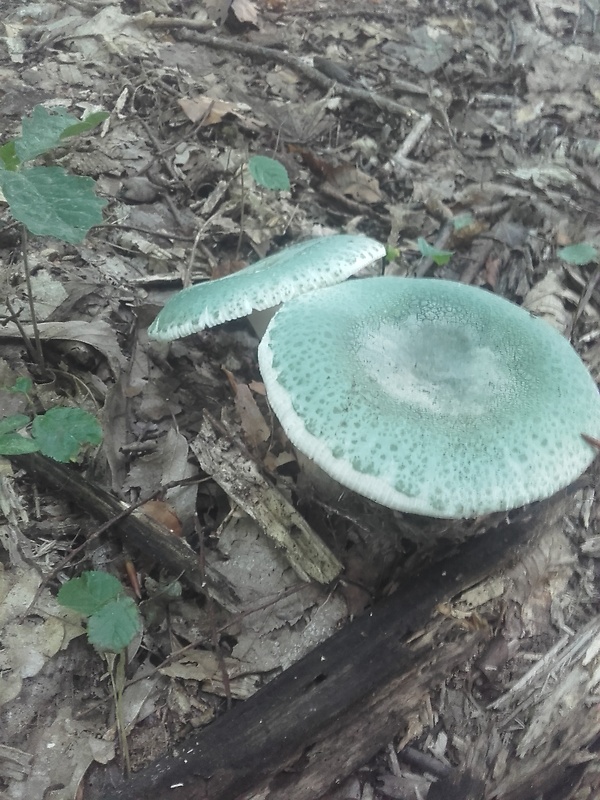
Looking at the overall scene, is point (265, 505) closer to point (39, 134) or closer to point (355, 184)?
point (39, 134)

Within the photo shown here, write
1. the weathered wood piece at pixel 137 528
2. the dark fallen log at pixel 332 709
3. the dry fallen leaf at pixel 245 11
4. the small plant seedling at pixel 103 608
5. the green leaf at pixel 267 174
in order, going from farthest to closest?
Result: the dry fallen leaf at pixel 245 11, the green leaf at pixel 267 174, the weathered wood piece at pixel 137 528, the small plant seedling at pixel 103 608, the dark fallen log at pixel 332 709

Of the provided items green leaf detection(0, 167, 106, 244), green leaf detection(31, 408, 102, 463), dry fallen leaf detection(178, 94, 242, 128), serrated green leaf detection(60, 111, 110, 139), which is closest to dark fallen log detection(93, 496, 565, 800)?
green leaf detection(31, 408, 102, 463)

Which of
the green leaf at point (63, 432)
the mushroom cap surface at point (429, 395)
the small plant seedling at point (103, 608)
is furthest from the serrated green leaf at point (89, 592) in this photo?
the mushroom cap surface at point (429, 395)

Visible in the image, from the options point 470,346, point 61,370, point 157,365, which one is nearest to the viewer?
point 470,346

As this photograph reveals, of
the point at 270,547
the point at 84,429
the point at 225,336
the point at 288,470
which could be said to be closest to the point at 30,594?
the point at 84,429

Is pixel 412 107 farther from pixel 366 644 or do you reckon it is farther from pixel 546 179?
pixel 366 644

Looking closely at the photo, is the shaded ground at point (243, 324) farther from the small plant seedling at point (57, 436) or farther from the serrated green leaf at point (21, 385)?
the small plant seedling at point (57, 436)
